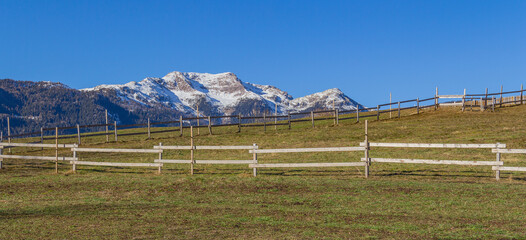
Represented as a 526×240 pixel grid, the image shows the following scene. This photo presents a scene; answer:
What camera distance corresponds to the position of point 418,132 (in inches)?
1542

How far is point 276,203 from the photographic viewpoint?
15555 millimetres

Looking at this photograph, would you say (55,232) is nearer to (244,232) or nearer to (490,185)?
(244,232)

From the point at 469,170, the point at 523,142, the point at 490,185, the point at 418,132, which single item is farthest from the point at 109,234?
the point at 418,132

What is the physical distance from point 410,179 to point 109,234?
43.4ft

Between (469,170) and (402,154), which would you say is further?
(402,154)

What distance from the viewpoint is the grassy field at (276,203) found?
1139cm

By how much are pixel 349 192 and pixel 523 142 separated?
1832cm

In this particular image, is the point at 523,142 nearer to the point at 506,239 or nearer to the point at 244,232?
the point at 506,239

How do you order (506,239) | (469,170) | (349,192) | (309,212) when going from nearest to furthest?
(506,239) < (309,212) < (349,192) < (469,170)

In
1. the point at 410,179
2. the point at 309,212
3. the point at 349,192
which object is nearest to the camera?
the point at 309,212

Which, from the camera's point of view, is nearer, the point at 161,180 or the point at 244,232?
the point at 244,232

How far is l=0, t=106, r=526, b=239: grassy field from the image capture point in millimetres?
11391

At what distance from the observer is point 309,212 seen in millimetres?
13797

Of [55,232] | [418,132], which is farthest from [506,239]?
[418,132]
